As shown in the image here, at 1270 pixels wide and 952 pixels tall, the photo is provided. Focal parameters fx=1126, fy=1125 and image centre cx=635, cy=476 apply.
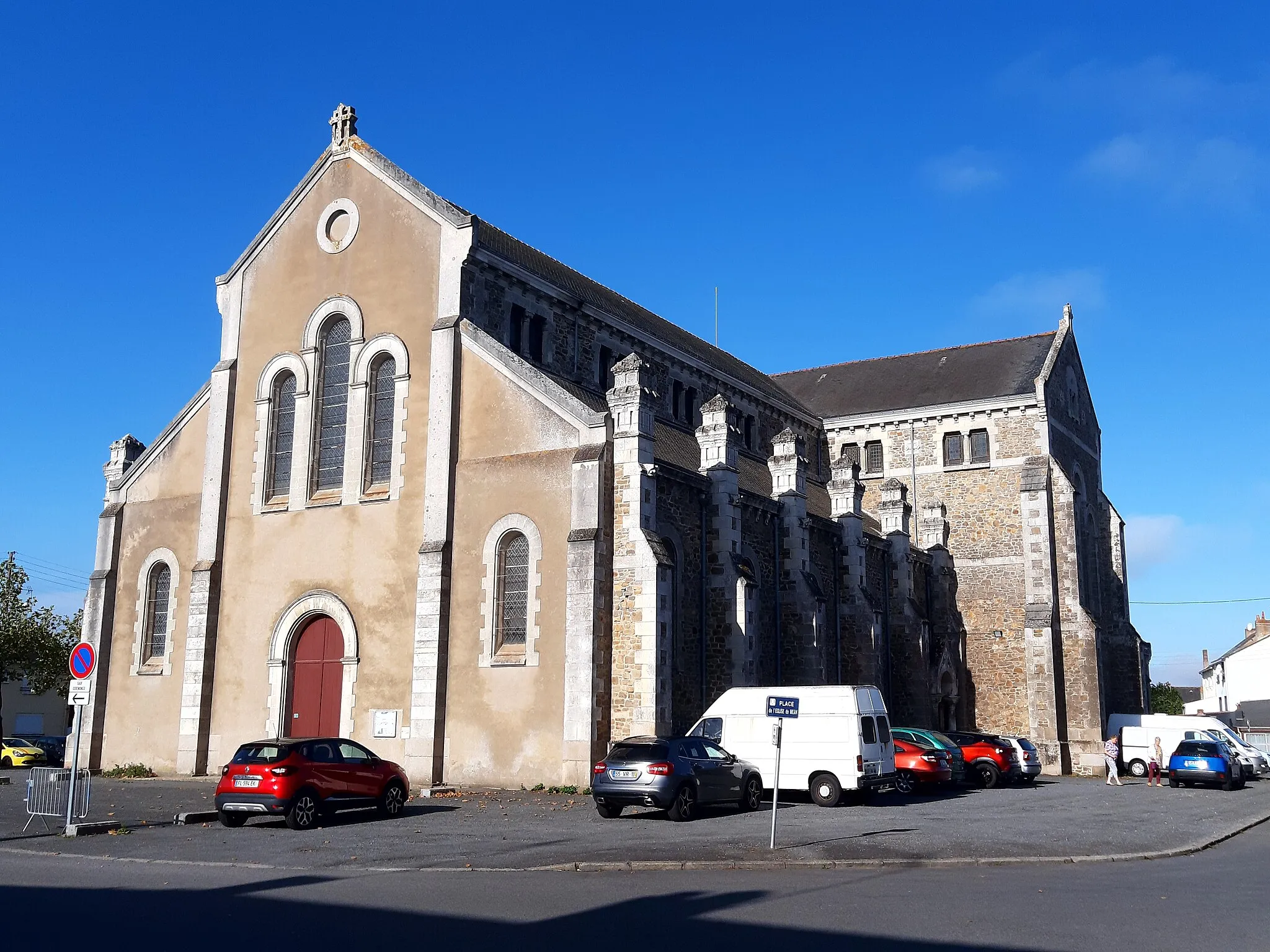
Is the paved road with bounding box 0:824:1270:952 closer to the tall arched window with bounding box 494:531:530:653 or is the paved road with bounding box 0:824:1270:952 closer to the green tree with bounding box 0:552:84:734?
the tall arched window with bounding box 494:531:530:653

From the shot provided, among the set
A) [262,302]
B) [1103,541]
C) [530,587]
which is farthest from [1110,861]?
[1103,541]

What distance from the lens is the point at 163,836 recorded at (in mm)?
16766

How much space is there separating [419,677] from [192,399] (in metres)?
11.5

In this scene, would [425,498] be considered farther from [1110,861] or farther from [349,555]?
[1110,861]

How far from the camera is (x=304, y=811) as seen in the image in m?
17.8

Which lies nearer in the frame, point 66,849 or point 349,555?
point 66,849

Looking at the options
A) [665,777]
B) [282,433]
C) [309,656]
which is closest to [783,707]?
[665,777]

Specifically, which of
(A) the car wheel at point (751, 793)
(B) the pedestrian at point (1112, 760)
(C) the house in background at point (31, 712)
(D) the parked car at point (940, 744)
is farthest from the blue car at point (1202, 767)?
(C) the house in background at point (31, 712)

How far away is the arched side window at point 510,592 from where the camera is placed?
24062 millimetres

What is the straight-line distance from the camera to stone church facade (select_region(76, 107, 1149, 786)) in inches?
942

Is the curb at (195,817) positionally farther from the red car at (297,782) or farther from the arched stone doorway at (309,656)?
the arched stone doorway at (309,656)

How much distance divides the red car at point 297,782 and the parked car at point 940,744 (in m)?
12.6

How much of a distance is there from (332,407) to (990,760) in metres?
19.2

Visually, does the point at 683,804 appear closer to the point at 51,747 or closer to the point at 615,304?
the point at 615,304
